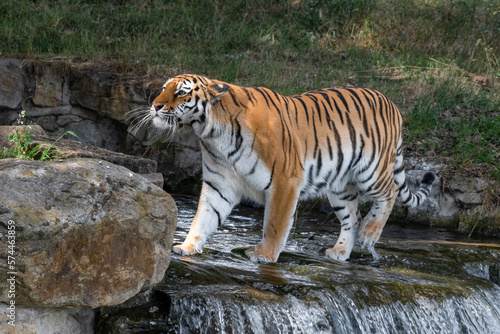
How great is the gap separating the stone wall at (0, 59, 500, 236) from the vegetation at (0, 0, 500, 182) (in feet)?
1.32

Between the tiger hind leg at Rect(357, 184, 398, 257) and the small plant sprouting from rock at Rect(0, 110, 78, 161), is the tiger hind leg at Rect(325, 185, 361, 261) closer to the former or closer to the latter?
the tiger hind leg at Rect(357, 184, 398, 257)

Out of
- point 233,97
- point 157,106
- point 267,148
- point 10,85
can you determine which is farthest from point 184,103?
point 10,85

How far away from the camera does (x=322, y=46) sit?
10.8 m

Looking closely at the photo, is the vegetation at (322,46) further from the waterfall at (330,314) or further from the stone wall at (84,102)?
the waterfall at (330,314)

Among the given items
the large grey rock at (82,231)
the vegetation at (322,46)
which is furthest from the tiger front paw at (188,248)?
the vegetation at (322,46)

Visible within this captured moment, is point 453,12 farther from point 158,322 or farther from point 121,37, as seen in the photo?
point 158,322

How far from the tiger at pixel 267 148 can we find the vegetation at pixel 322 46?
273 centimetres

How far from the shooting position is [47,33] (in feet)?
30.8

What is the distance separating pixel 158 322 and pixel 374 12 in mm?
9224

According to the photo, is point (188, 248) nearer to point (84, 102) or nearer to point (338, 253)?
point (338, 253)

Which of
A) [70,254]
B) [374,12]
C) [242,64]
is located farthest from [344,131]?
[374,12]

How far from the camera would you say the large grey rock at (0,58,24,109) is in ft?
26.4

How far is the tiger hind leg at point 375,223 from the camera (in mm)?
5195

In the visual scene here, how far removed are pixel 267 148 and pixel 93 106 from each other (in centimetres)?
466
